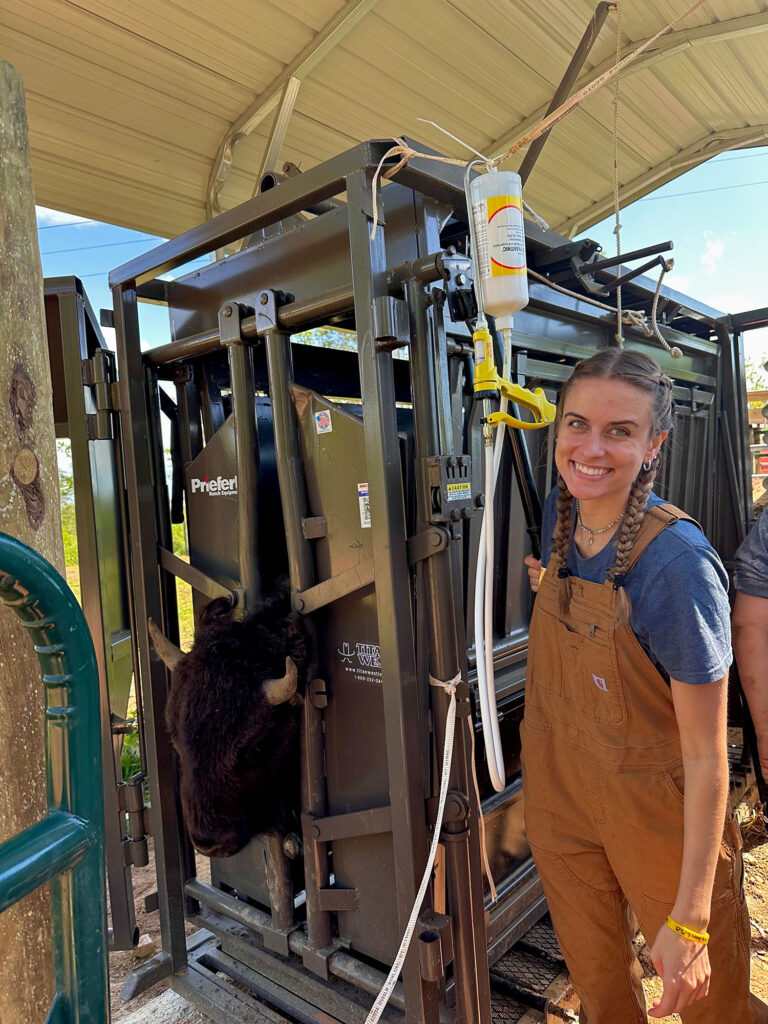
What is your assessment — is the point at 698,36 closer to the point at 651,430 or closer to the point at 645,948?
the point at 651,430

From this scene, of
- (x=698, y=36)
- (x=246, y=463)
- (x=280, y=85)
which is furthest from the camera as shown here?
(x=280, y=85)

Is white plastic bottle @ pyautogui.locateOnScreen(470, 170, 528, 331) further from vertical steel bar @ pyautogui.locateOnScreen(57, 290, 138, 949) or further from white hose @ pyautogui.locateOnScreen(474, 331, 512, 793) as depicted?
vertical steel bar @ pyautogui.locateOnScreen(57, 290, 138, 949)

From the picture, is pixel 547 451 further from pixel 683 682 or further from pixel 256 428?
pixel 683 682

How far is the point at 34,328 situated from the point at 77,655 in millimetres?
942

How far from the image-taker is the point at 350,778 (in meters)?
2.38

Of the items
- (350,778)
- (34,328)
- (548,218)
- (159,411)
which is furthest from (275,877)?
(548,218)

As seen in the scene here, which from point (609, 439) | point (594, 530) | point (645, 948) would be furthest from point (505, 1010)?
point (609, 439)

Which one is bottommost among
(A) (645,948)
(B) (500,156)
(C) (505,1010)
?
(A) (645,948)

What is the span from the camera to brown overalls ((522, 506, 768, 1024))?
1.81 m

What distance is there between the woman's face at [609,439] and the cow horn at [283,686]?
3.46 ft

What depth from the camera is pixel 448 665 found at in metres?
2.03

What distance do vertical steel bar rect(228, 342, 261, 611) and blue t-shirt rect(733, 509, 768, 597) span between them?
204 centimetres

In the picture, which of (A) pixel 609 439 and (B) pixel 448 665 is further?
(B) pixel 448 665

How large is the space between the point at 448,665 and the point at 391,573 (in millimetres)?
330
